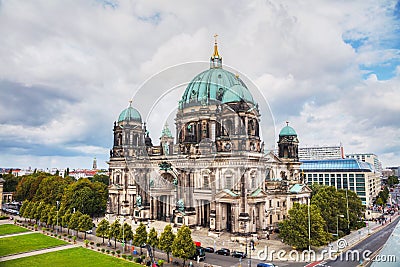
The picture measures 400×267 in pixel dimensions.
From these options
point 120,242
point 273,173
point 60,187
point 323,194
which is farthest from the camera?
point 60,187

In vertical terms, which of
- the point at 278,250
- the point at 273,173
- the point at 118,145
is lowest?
the point at 278,250

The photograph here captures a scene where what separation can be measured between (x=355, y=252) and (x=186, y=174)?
115 feet

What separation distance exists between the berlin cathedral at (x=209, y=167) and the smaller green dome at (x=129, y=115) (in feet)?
0.93

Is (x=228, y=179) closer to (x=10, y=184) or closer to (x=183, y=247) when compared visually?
(x=183, y=247)

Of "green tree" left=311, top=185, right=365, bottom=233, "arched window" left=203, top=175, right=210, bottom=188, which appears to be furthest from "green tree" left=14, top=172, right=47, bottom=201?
"green tree" left=311, top=185, right=365, bottom=233

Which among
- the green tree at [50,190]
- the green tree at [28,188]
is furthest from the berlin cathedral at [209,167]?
the green tree at [28,188]

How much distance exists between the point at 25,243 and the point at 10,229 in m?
17.5

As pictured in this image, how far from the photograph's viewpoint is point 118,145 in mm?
87188

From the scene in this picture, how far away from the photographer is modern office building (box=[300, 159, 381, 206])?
363ft

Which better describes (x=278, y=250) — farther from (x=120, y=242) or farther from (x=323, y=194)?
(x=120, y=242)

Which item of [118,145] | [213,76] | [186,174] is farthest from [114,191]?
[213,76]

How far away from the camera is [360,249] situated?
5200 cm

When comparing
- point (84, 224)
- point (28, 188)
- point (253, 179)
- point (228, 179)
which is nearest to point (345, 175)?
point (253, 179)

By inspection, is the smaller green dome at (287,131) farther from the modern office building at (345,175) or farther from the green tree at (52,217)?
the green tree at (52,217)
